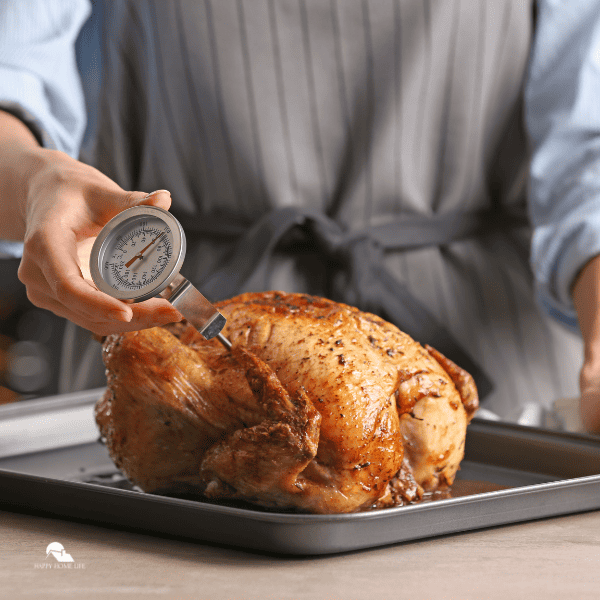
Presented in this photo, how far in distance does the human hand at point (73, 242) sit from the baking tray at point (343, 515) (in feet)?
0.58

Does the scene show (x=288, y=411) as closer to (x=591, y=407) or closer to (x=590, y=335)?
(x=591, y=407)

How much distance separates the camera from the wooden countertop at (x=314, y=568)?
589mm

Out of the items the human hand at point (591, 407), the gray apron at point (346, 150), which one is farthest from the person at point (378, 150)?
the human hand at point (591, 407)

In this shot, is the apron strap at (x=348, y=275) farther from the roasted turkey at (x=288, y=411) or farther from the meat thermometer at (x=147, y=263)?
the meat thermometer at (x=147, y=263)

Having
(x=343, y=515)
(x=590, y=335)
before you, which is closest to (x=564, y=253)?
(x=590, y=335)

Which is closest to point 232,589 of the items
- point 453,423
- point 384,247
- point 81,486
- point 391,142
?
point 81,486

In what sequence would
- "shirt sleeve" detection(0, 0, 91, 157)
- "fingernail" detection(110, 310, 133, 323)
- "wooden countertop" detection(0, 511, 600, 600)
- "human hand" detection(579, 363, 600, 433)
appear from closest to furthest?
"wooden countertop" detection(0, 511, 600, 600) → "fingernail" detection(110, 310, 133, 323) → "human hand" detection(579, 363, 600, 433) → "shirt sleeve" detection(0, 0, 91, 157)

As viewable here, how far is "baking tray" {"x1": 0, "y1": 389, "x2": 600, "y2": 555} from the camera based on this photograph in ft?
2.17

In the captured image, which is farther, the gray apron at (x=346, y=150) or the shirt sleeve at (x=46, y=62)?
the gray apron at (x=346, y=150)

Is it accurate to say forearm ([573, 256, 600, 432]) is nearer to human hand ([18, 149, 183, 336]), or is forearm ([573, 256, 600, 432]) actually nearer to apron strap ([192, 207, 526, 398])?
apron strap ([192, 207, 526, 398])

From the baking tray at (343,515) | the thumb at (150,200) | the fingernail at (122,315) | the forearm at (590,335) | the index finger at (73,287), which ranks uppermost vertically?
the thumb at (150,200)

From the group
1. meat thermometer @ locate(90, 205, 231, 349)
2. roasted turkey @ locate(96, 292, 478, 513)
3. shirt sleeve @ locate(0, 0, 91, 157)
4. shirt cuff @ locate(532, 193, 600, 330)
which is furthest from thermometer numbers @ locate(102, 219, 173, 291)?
shirt cuff @ locate(532, 193, 600, 330)

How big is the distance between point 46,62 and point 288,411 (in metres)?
0.92

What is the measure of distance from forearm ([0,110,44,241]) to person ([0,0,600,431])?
0.38 m
